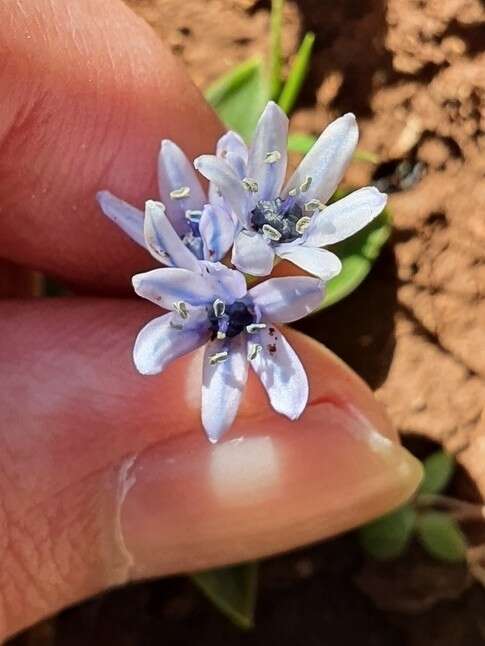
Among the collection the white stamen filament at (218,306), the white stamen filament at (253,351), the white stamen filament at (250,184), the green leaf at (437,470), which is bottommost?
the green leaf at (437,470)

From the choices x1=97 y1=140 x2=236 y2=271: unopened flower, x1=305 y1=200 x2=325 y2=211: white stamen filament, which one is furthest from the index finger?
x1=305 y1=200 x2=325 y2=211: white stamen filament

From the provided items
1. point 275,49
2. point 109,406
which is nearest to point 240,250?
point 109,406

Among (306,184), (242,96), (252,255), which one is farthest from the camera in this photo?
(242,96)

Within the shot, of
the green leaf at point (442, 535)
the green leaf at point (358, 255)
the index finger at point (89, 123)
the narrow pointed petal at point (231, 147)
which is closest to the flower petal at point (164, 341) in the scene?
the narrow pointed petal at point (231, 147)

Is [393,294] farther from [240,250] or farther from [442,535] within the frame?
[240,250]

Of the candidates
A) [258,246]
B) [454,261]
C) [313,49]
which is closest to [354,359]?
[454,261]

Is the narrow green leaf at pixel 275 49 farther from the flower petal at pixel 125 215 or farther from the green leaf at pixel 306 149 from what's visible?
the flower petal at pixel 125 215

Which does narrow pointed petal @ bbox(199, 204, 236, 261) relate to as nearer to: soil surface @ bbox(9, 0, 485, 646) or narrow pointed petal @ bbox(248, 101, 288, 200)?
narrow pointed petal @ bbox(248, 101, 288, 200)
